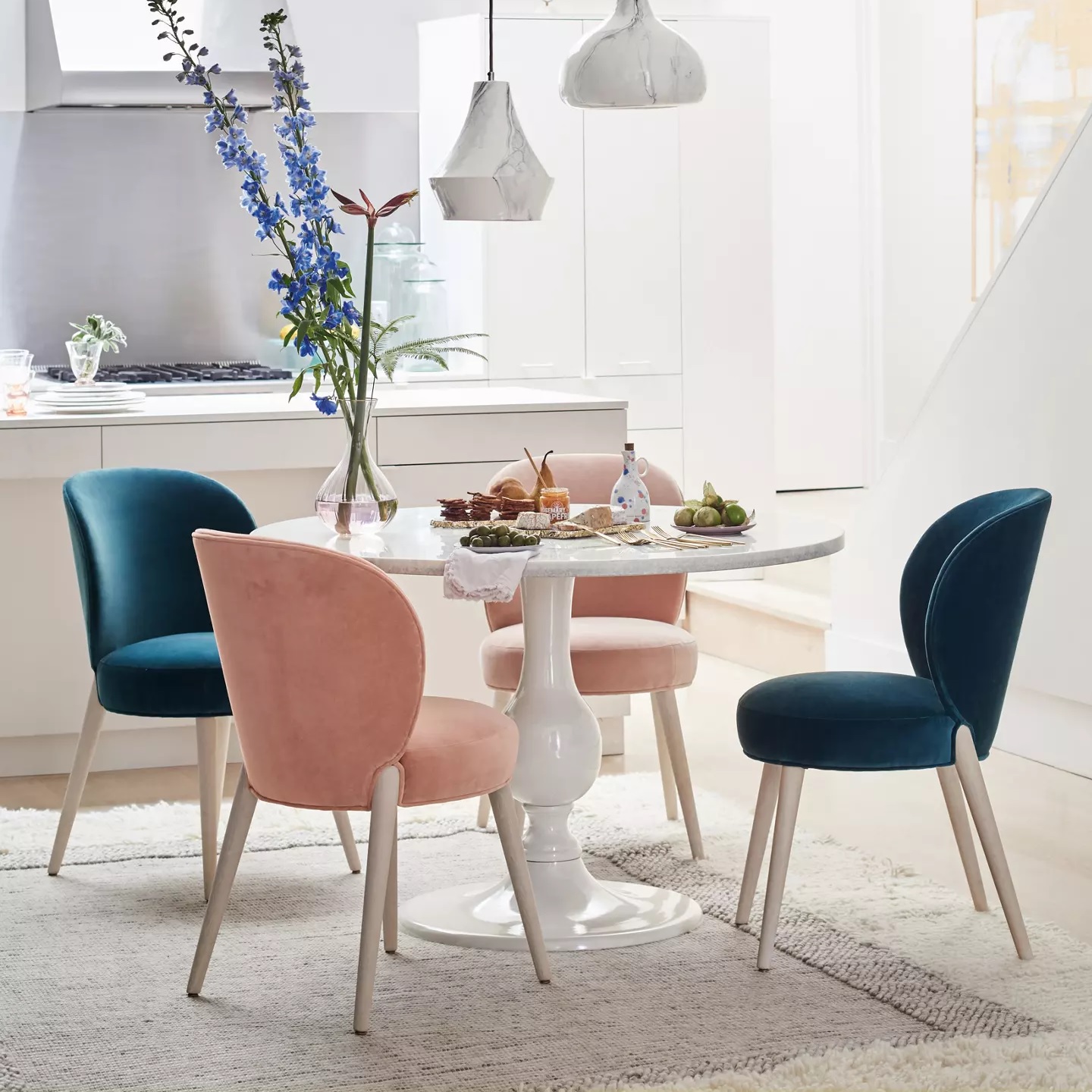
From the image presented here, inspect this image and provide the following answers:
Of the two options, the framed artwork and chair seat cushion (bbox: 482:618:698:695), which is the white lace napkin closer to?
chair seat cushion (bbox: 482:618:698:695)

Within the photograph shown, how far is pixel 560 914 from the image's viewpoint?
3.07 m

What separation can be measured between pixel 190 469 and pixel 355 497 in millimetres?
1196

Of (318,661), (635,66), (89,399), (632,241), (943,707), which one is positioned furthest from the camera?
(632,241)

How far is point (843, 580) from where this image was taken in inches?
201

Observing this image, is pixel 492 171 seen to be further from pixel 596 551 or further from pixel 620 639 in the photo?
pixel 620 639

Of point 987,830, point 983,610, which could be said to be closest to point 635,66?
point 983,610

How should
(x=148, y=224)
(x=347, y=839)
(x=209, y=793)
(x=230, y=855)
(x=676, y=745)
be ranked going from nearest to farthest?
(x=230, y=855) → (x=209, y=793) → (x=347, y=839) → (x=676, y=745) → (x=148, y=224)

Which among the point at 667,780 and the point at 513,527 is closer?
the point at 513,527

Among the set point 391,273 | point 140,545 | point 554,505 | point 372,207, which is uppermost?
point 391,273

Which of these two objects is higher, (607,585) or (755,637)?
(607,585)

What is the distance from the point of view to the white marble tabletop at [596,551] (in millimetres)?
2617

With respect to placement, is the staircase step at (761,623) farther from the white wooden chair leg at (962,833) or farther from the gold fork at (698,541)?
the gold fork at (698,541)

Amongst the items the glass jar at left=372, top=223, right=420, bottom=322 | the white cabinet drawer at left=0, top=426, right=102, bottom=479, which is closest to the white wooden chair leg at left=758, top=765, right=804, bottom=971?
the white cabinet drawer at left=0, top=426, right=102, bottom=479

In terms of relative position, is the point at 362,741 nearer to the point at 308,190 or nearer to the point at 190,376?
the point at 308,190
